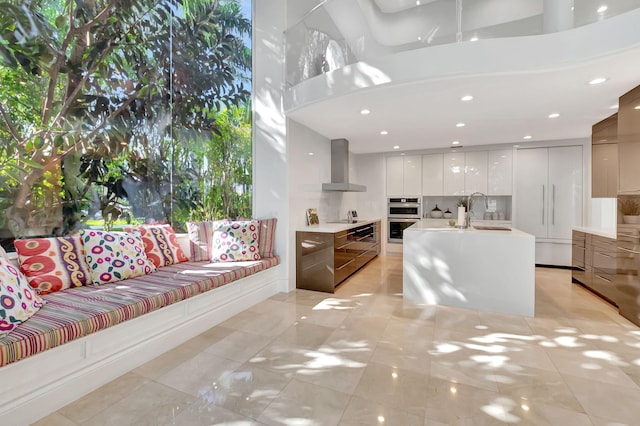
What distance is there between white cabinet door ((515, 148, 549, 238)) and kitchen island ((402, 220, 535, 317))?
8.62ft

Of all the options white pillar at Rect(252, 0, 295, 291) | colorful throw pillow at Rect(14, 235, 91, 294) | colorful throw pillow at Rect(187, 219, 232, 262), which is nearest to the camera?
colorful throw pillow at Rect(14, 235, 91, 294)

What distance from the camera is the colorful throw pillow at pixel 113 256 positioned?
2.50 m

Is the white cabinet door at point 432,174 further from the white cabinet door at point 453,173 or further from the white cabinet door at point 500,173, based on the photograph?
the white cabinet door at point 500,173

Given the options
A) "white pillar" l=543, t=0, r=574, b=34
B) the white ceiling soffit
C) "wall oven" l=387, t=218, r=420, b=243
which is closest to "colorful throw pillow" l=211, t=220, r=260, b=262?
the white ceiling soffit

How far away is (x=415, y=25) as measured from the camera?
321 cm

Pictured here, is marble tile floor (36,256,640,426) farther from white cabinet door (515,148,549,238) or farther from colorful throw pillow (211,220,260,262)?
white cabinet door (515,148,549,238)

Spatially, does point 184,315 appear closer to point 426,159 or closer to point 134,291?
point 134,291

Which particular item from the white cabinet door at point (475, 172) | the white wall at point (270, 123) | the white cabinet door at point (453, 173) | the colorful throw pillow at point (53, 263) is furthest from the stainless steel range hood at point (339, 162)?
the colorful throw pillow at point (53, 263)

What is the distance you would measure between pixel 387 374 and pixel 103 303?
2.08 meters

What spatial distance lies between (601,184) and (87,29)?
633 centimetres

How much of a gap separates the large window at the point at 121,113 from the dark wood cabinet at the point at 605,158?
4789 mm

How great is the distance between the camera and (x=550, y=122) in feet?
13.4

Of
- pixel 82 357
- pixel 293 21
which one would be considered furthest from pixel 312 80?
pixel 82 357

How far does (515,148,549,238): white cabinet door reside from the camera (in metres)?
5.32
